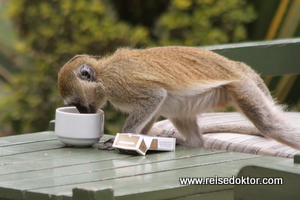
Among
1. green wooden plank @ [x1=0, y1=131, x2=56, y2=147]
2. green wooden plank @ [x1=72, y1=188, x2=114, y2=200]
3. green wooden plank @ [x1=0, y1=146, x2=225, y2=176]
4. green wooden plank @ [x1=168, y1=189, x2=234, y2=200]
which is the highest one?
green wooden plank @ [x1=72, y1=188, x2=114, y2=200]

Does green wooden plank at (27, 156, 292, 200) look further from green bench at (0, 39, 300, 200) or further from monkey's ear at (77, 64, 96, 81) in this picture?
monkey's ear at (77, 64, 96, 81)

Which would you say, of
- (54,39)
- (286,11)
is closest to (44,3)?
(54,39)

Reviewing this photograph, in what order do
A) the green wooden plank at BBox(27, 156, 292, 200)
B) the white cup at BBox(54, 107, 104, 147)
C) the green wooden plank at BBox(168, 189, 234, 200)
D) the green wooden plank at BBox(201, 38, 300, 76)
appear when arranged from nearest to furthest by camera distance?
the green wooden plank at BBox(27, 156, 292, 200)
the green wooden plank at BBox(168, 189, 234, 200)
the white cup at BBox(54, 107, 104, 147)
the green wooden plank at BBox(201, 38, 300, 76)

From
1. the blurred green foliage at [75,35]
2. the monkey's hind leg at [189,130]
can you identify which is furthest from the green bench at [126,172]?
the blurred green foliage at [75,35]

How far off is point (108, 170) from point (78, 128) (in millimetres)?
676

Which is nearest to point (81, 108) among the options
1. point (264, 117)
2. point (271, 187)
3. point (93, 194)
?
point (264, 117)

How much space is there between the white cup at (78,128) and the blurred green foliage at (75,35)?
2804mm

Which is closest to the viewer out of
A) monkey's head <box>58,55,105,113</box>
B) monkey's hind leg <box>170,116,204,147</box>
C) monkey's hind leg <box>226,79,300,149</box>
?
monkey's hind leg <box>226,79,300,149</box>

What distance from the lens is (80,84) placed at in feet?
13.5

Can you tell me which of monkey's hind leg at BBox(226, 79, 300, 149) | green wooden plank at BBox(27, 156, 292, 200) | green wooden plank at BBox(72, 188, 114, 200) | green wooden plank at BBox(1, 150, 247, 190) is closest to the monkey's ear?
green wooden plank at BBox(1, 150, 247, 190)

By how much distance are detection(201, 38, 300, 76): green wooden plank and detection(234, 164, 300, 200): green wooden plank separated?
249 centimetres

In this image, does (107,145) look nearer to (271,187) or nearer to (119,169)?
(119,169)

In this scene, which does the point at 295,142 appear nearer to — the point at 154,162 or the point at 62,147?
the point at 154,162

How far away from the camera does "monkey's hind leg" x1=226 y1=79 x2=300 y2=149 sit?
401cm
